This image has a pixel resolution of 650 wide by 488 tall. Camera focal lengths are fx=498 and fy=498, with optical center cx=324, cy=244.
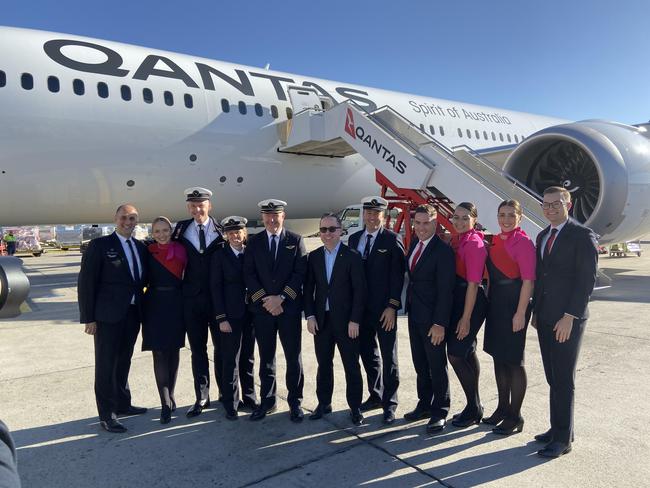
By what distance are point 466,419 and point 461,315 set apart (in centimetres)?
71

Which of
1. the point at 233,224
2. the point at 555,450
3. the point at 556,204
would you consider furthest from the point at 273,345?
the point at 556,204

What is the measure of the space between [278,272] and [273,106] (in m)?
6.47

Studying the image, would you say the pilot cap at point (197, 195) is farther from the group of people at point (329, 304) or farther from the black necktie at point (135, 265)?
the black necktie at point (135, 265)

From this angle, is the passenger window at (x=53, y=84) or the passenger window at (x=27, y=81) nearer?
the passenger window at (x=27, y=81)

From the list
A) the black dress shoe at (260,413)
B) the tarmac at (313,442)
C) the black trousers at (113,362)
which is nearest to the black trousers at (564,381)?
the tarmac at (313,442)

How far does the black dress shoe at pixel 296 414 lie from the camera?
3512mm

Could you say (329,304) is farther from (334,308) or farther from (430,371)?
(430,371)

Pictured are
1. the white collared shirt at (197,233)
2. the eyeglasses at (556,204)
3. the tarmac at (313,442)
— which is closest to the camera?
the tarmac at (313,442)

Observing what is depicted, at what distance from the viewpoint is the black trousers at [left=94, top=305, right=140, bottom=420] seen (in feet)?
11.3

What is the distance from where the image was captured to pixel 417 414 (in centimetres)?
352

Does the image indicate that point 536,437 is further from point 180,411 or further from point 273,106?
point 273,106

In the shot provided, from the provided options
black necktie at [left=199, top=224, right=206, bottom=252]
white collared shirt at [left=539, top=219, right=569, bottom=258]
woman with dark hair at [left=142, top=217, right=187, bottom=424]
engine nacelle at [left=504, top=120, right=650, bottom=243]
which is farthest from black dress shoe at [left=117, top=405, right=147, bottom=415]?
engine nacelle at [left=504, top=120, right=650, bottom=243]

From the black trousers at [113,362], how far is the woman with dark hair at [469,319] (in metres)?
2.33

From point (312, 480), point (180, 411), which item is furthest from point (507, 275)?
point (180, 411)
